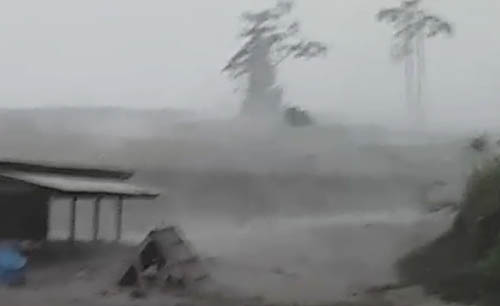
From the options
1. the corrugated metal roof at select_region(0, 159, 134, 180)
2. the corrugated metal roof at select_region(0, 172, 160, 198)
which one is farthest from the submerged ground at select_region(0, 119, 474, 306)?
the corrugated metal roof at select_region(0, 159, 134, 180)

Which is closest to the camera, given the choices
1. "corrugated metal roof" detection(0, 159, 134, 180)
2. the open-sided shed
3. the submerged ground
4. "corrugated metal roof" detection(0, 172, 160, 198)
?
the submerged ground

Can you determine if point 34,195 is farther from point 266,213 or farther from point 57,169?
point 266,213

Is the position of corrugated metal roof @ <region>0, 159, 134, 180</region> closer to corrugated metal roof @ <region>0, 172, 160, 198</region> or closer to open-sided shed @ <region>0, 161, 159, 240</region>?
open-sided shed @ <region>0, 161, 159, 240</region>

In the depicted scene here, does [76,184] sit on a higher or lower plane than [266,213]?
higher

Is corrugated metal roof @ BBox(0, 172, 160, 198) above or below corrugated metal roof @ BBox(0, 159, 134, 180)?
below

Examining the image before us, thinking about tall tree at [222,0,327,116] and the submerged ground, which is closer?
the submerged ground

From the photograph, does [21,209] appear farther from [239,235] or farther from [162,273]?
[239,235]

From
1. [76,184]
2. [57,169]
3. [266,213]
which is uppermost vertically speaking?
[57,169]

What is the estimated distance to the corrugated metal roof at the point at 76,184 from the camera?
13.9m

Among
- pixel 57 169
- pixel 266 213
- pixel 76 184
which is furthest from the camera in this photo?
pixel 266 213

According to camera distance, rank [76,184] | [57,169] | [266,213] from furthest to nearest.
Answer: [266,213] → [57,169] → [76,184]

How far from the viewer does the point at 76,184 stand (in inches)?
577

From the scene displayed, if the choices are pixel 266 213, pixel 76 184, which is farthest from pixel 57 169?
pixel 266 213

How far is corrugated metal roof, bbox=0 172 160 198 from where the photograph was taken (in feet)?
45.7
